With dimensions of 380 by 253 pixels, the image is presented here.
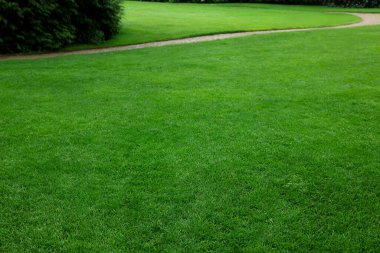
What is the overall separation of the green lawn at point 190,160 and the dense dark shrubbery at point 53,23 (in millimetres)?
2877

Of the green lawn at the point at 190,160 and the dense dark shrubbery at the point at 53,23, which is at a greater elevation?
the dense dark shrubbery at the point at 53,23

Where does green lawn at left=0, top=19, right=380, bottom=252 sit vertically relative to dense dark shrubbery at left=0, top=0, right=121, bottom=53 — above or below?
below

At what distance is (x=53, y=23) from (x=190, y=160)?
924cm

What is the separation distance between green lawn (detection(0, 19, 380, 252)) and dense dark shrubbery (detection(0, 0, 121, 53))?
9.44 feet

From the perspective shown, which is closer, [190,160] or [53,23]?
[190,160]

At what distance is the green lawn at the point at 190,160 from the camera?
12.1ft

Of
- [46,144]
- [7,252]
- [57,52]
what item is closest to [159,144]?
[46,144]

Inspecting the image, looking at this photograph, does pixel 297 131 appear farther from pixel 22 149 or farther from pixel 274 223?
pixel 22 149

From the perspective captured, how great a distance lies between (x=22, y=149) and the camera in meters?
5.31

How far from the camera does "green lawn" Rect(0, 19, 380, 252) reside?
3.70 meters

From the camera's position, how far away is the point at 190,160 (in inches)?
198

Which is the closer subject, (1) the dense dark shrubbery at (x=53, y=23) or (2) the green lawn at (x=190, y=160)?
(2) the green lawn at (x=190, y=160)

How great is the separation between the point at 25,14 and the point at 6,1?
0.61 m

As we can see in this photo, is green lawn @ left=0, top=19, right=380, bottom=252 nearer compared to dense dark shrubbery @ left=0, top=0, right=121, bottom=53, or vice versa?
green lawn @ left=0, top=19, right=380, bottom=252
